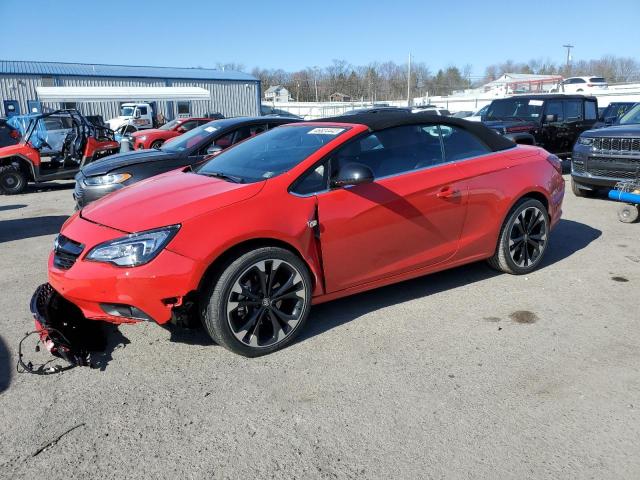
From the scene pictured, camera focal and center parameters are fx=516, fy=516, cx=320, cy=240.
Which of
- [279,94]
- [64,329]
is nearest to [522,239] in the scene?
[64,329]

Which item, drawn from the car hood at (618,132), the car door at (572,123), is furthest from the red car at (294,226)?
the car door at (572,123)

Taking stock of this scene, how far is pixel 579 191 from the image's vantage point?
9.17m

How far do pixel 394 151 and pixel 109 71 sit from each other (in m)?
44.6

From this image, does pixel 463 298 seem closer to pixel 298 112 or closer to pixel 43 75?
pixel 43 75

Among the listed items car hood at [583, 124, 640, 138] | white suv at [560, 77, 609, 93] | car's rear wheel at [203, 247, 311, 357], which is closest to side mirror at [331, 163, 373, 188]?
car's rear wheel at [203, 247, 311, 357]

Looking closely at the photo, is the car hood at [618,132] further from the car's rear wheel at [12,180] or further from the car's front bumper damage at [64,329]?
the car's rear wheel at [12,180]

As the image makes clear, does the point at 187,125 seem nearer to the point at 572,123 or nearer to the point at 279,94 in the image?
the point at 572,123

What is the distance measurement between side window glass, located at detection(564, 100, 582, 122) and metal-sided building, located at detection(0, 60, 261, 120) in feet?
100

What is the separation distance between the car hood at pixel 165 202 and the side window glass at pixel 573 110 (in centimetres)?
1164

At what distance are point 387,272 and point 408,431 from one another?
5.08 ft

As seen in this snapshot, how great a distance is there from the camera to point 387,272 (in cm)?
405

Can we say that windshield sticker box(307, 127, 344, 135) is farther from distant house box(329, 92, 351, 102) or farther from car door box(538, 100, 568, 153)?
distant house box(329, 92, 351, 102)

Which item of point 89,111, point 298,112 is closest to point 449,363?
point 89,111

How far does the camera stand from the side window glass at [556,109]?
12588 millimetres
